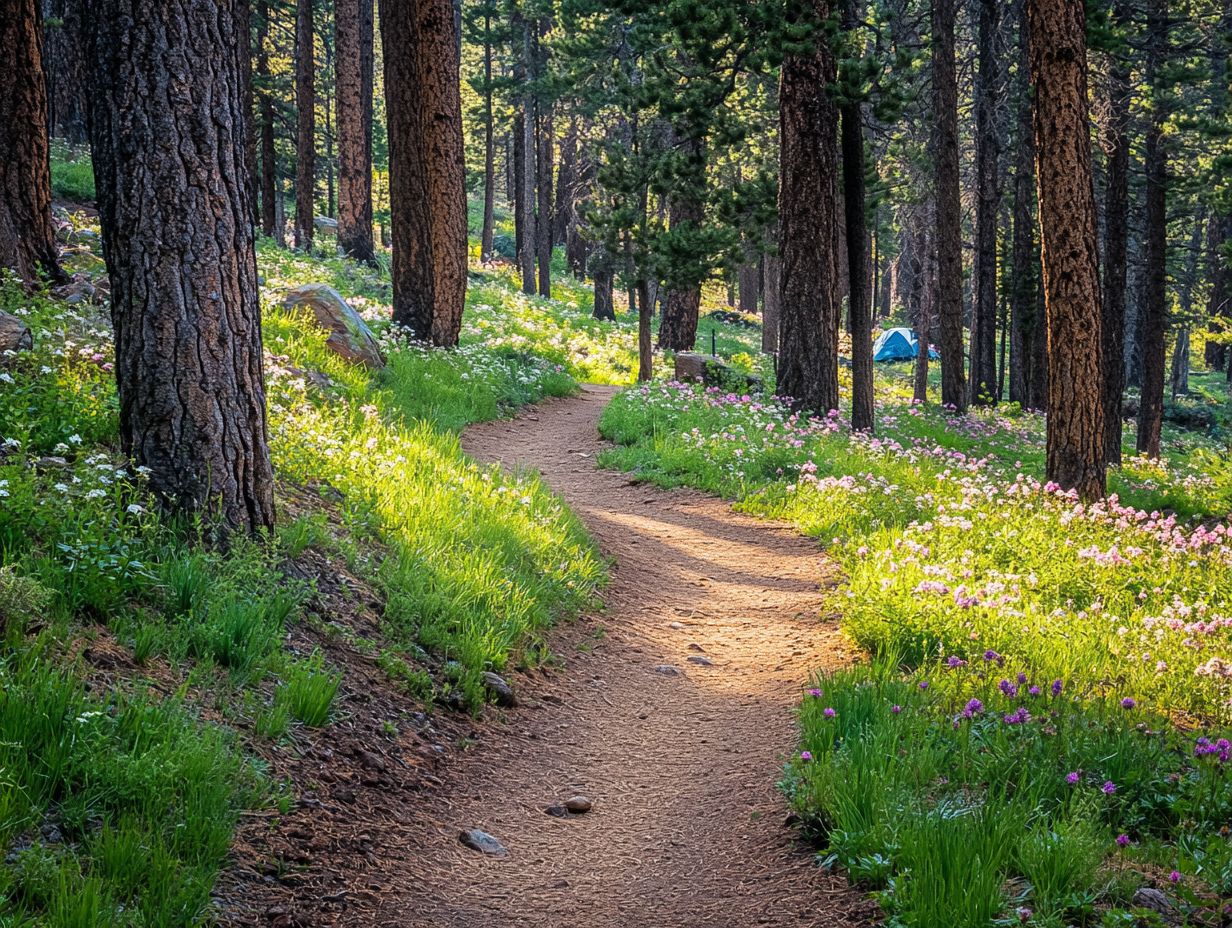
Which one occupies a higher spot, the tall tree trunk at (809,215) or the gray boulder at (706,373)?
the tall tree trunk at (809,215)

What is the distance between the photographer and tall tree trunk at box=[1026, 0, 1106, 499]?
8461 millimetres

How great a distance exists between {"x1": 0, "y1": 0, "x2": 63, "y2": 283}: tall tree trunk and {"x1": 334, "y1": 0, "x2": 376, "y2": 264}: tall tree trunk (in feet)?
37.2

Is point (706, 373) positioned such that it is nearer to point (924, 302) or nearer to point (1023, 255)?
point (924, 302)

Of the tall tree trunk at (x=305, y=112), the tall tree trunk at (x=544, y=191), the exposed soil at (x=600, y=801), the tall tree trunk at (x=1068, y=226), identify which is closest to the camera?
the exposed soil at (x=600, y=801)

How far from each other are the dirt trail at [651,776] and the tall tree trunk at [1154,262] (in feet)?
43.9

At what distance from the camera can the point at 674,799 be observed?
14.8 ft

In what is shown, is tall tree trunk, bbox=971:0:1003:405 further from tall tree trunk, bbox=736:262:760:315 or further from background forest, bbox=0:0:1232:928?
tall tree trunk, bbox=736:262:760:315

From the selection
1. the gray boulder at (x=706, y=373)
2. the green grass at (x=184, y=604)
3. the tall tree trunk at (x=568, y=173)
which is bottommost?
the green grass at (x=184, y=604)

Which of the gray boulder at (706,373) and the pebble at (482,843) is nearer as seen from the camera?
the pebble at (482,843)

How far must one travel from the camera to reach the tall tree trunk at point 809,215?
1244 centimetres

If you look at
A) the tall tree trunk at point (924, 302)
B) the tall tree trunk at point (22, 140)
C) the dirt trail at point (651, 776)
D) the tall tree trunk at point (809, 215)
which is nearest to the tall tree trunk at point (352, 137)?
the tall tree trunk at point (809, 215)

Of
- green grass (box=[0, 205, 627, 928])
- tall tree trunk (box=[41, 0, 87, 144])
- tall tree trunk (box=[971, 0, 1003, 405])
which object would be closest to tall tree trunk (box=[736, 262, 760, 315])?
tall tree trunk (box=[971, 0, 1003, 405])

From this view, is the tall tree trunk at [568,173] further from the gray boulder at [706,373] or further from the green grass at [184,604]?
the green grass at [184,604]

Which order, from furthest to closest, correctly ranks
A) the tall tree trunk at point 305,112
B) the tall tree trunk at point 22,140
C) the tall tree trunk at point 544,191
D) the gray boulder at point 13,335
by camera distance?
the tall tree trunk at point 544,191, the tall tree trunk at point 305,112, the tall tree trunk at point 22,140, the gray boulder at point 13,335
